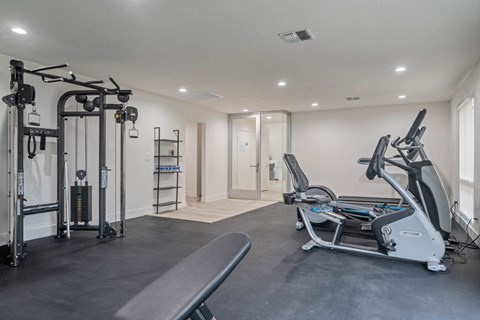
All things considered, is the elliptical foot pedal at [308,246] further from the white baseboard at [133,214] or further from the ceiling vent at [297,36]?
the white baseboard at [133,214]

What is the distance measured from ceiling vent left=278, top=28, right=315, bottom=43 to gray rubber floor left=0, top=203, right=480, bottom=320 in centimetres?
238

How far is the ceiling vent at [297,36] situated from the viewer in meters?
3.04

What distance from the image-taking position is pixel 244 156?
27.9 feet

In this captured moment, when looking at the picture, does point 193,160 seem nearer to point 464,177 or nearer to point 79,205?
point 79,205

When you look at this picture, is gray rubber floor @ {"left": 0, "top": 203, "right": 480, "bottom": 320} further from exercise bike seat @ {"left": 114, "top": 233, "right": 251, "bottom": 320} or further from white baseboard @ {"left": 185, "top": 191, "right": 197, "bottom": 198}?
white baseboard @ {"left": 185, "top": 191, "right": 197, "bottom": 198}

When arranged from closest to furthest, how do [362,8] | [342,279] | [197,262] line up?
[197,262] → [362,8] → [342,279]

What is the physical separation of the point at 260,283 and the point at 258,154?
18.5ft

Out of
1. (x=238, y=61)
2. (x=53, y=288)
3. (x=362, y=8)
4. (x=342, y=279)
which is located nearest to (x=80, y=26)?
(x=238, y=61)

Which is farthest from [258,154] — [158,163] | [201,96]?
[158,163]

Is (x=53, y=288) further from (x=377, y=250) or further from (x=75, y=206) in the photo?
(x=377, y=250)

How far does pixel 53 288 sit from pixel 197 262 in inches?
76.1

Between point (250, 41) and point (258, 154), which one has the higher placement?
point (250, 41)

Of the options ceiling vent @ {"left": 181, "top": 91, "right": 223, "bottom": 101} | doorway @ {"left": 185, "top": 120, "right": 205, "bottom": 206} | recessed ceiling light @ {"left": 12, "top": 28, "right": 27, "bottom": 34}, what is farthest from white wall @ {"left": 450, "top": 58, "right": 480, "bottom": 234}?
doorway @ {"left": 185, "top": 120, "right": 205, "bottom": 206}

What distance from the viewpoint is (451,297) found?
2.43 meters
